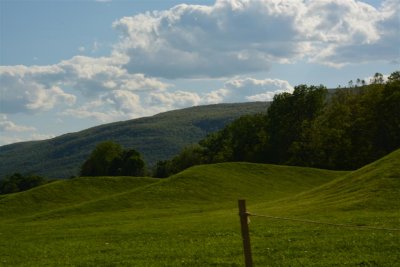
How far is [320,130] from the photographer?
352 ft

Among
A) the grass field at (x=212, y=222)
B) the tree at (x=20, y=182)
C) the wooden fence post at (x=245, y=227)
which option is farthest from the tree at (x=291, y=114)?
the wooden fence post at (x=245, y=227)

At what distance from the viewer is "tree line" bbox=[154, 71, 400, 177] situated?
333 ft

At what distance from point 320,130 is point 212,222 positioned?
7363 cm

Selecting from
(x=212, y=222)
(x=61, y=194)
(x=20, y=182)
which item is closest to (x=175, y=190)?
(x=61, y=194)

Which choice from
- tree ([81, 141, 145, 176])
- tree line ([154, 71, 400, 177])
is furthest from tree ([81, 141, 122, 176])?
tree line ([154, 71, 400, 177])

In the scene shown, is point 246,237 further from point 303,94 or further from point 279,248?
point 303,94

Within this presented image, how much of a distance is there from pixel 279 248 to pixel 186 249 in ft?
14.4

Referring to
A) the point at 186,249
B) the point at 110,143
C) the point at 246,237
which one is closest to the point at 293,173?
the point at 186,249

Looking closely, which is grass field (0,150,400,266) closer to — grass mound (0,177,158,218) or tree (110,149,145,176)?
grass mound (0,177,158,218)

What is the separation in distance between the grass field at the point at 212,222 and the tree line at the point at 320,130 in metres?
27.6

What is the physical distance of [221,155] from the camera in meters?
121

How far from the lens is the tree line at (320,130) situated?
4001 inches

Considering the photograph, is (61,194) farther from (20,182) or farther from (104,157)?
(20,182)

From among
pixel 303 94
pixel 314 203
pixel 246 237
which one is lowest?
pixel 314 203
